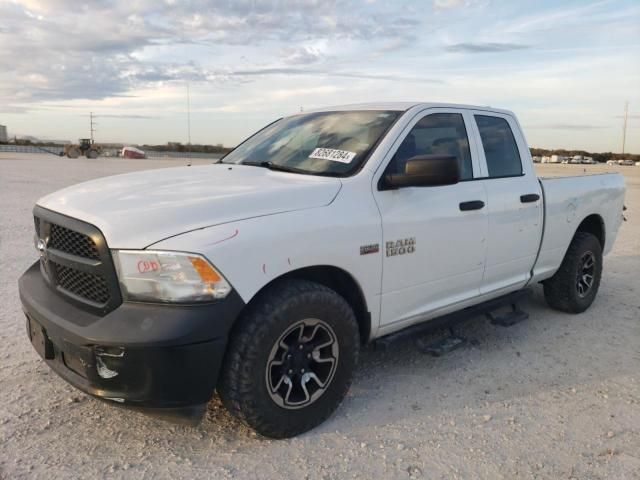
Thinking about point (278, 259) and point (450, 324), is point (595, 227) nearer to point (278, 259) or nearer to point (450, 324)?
point (450, 324)

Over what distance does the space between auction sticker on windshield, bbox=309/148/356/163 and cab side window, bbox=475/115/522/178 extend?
4.46 feet

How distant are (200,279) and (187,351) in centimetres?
34

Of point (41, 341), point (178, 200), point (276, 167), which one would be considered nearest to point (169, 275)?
point (178, 200)

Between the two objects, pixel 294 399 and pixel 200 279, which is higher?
pixel 200 279

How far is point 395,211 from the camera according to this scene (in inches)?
133

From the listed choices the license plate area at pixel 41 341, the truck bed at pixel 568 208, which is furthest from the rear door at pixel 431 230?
the license plate area at pixel 41 341

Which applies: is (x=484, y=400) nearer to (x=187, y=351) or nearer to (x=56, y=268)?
(x=187, y=351)

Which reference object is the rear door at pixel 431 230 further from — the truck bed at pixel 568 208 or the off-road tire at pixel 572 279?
the off-road tire at pixel 572 279

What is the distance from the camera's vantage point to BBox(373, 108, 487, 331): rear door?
3408mm

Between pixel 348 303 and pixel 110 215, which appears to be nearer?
pixel 110 215

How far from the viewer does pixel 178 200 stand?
2.89 meters

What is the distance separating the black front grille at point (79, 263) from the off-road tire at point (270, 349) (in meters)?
0.65

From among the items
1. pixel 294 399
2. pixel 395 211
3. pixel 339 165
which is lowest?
pixel 294 399

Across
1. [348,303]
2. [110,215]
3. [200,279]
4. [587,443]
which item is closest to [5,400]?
[110,215]
